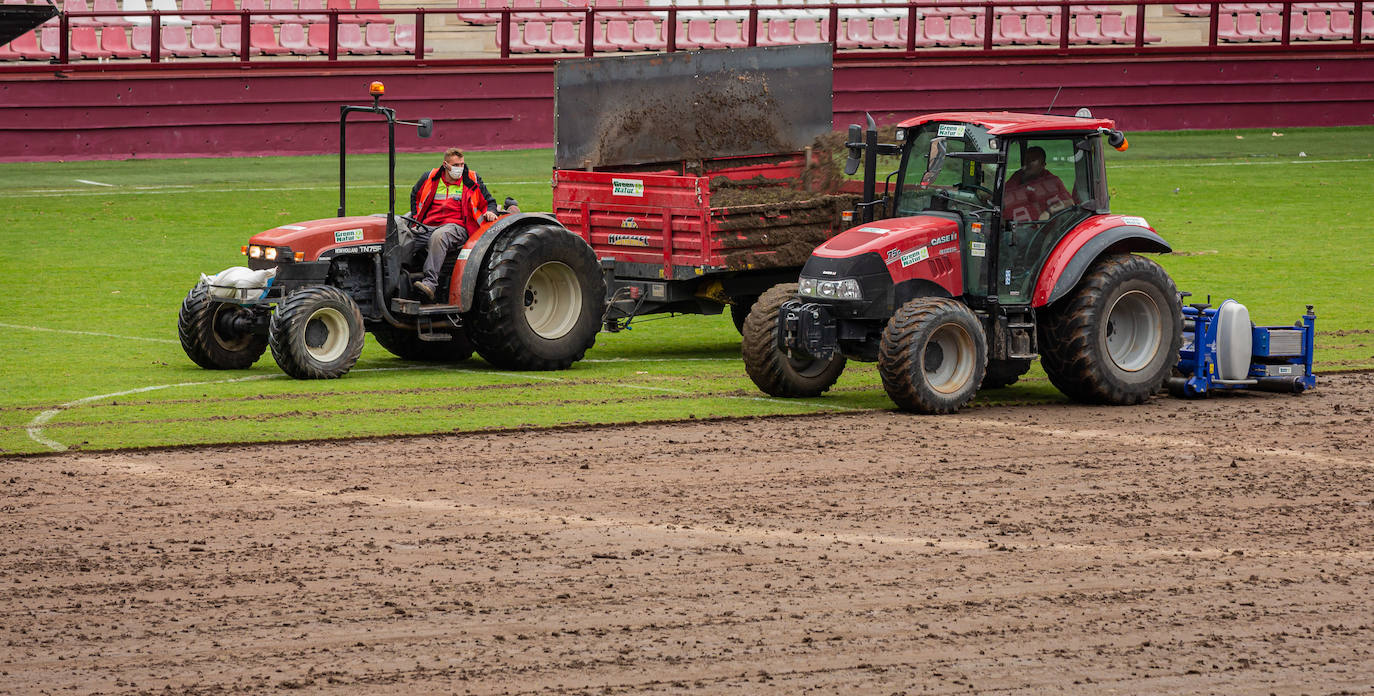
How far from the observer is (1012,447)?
1152cm

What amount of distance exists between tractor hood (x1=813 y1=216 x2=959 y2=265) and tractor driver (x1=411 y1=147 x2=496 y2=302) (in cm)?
310

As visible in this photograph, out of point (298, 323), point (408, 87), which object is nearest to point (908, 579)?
point (298, 323)

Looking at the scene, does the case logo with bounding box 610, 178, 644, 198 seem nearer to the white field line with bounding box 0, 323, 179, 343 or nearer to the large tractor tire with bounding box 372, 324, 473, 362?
the large tractor tire with bounding box 372, 324, 473, 362

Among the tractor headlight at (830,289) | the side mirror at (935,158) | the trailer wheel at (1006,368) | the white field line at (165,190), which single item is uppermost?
the side mirror at (935,158)

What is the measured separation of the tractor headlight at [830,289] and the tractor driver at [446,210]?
296 cm

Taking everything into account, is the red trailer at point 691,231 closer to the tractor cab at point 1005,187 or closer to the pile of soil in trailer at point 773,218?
the pile of soil in trailer at point 773,218

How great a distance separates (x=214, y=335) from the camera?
14.3m

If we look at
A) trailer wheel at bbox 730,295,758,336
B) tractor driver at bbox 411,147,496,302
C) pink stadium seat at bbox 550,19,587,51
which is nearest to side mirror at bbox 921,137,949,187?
trailer wheel at bbox 730,295,758,336

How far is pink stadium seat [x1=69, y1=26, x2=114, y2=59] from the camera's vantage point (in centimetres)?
2958

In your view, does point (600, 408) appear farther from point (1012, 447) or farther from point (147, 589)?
point (147, 589)

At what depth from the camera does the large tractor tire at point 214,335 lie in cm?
1407

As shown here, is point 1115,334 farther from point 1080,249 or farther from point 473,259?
point 473,259

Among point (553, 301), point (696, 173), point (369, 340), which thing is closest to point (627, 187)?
point (696, 173)

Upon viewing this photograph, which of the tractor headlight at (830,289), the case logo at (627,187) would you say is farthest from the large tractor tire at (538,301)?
the tractor headlight at (830,289)
